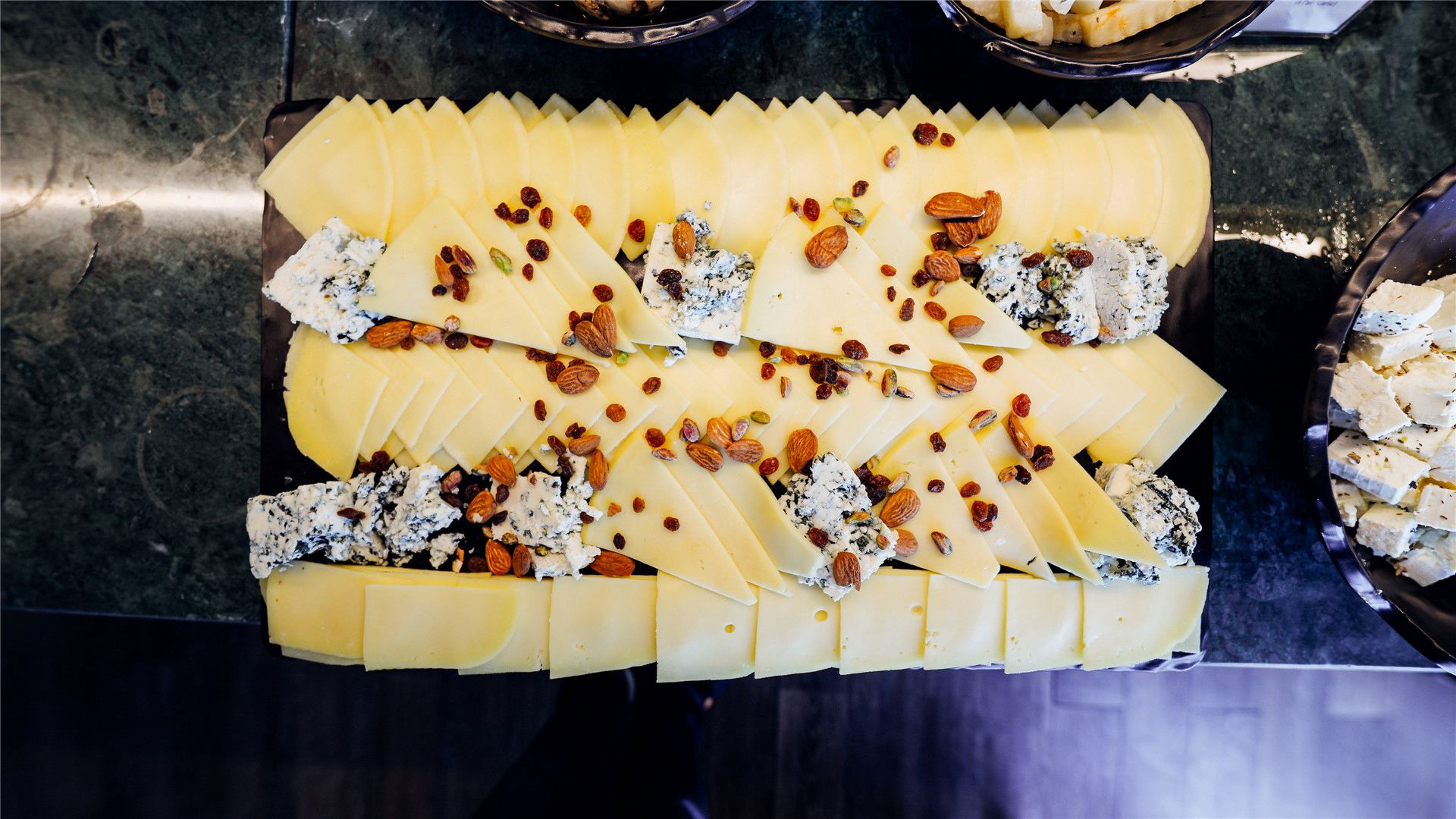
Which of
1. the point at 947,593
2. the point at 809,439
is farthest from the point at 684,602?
the point at 947,593

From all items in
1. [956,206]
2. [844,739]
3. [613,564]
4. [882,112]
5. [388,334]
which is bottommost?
[844,739]

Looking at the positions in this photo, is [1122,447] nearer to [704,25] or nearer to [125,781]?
[704,25]

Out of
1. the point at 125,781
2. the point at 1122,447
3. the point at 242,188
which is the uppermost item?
the point at 242,188

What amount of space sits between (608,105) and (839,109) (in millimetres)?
518

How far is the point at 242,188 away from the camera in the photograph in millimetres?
1873

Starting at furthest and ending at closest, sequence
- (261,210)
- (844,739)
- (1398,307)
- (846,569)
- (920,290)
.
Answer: (844,739)
(261,210)
(920,290)
(846,569)
(1398,307)

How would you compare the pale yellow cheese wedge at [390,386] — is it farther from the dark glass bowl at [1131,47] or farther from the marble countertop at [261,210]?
the dark glass bowl at [1131,47]

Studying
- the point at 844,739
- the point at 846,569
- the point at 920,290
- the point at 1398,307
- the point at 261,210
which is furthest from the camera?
the point at 844,739

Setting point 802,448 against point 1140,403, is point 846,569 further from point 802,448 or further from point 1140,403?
point 1140,403

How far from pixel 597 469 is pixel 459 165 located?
2.42 ft

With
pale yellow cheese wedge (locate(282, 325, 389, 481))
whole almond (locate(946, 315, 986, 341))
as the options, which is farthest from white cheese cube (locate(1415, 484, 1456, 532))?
pale yellow cheese wedge (locate(282, 325, 389, 481))

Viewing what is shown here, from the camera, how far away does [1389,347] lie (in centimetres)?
147

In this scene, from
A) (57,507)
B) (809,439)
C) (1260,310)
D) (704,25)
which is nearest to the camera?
(704,25)

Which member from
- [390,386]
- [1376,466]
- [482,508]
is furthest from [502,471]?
[1376,466]
